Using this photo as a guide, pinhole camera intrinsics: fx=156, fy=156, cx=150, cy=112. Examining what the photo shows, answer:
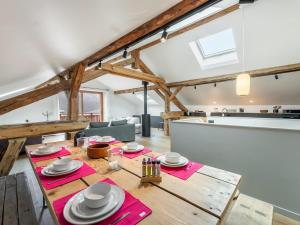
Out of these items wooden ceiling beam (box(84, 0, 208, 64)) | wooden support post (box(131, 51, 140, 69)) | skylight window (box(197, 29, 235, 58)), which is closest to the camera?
wooden ceiling beam (box(84, 0, 208, 64))

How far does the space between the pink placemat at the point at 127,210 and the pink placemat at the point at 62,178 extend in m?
0.19

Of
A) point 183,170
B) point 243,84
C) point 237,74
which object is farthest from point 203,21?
point 183,170

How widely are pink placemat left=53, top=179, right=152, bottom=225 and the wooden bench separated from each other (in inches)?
25.2

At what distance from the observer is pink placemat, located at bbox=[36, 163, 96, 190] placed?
95cm

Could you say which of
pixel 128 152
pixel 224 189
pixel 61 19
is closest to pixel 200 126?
pixel 128 152

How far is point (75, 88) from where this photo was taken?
336 centimetres

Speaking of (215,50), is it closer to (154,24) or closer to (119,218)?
(154,24)

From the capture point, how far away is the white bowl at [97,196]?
27.1 inches

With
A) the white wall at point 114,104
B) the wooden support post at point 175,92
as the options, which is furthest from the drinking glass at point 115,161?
the white wall at point 114,104

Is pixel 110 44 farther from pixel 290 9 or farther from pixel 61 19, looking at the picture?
pixel 290 9

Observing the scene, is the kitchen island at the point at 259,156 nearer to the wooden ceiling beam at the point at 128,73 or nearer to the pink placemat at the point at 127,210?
the pink placemat at the point at 127,210

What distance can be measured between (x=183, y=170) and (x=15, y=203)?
1448 mm

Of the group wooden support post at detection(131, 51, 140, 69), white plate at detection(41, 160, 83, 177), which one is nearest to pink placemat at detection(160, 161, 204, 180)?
white plate at detection(41, 160, 83, 177)

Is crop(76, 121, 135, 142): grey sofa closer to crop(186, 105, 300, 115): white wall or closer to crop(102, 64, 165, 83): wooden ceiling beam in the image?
crop(102, 64, 165, 83): wooden ceiling beam
